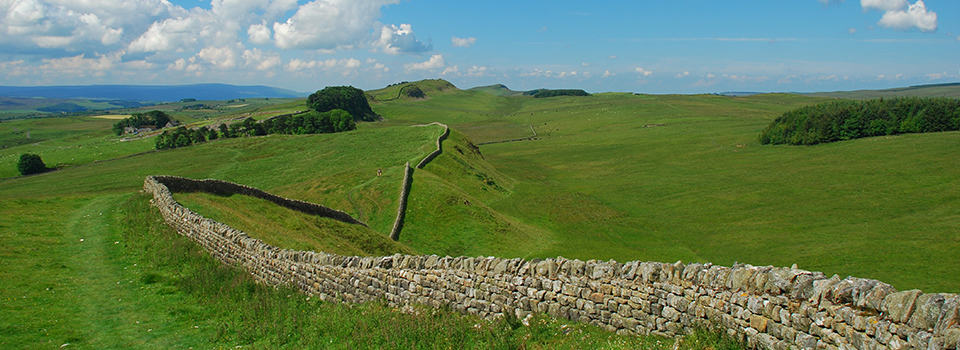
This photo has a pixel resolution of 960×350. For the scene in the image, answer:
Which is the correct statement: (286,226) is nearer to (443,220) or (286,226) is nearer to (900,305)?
(443,220)

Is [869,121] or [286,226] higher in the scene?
[869,121]

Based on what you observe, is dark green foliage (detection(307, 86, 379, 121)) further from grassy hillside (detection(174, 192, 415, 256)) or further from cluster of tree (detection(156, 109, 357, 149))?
grassy hillside (detection(174, 192, 415, 256))

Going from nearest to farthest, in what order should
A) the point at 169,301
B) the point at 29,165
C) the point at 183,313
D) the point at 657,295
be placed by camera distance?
the point at 657,295 < the point at 183,313 < the point at 169,301 < the point at 29,165

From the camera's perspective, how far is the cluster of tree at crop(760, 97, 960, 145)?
337ft

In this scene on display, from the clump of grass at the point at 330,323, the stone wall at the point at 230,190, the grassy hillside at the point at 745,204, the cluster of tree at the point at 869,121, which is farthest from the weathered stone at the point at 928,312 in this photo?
the cluster of tree at the point at 869,121

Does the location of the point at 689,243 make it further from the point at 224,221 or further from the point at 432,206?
the point at 224,221

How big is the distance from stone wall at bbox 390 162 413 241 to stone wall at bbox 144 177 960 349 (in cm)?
2293

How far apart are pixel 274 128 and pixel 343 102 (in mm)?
42341

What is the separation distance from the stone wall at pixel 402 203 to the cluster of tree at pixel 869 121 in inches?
3393

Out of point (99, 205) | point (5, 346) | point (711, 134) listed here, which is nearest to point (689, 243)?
point (99, 205)

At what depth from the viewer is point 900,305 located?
677 centimetres

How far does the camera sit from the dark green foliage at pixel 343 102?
511 ft

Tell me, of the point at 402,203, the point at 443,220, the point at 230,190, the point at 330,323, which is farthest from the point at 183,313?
the point at 443,220

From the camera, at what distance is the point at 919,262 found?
37.2 meters
